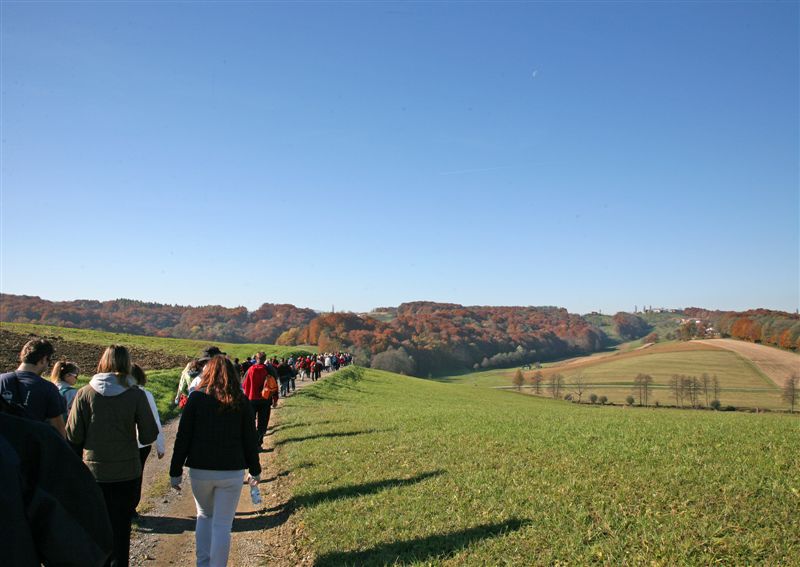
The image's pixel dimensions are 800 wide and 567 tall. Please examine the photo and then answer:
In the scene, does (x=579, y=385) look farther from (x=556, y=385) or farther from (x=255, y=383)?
(x=255, y=383)

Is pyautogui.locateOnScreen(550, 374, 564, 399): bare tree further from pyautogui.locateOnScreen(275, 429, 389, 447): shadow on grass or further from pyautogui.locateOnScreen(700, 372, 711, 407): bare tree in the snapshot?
pyautogui.locateOnScreen(275, 429, 389, 447): shadow on grass

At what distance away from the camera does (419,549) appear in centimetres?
625

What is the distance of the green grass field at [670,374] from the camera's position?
7238 cm

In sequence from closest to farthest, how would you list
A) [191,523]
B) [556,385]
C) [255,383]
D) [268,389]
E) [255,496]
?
[191,523], [255,496], [255,383], [268,389], [556,385]

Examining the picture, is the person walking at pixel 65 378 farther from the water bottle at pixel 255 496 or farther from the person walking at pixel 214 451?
the person walking at pixel 214 451

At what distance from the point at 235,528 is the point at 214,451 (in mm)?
2903

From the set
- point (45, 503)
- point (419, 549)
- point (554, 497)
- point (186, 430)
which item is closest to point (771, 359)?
point (554, 497)

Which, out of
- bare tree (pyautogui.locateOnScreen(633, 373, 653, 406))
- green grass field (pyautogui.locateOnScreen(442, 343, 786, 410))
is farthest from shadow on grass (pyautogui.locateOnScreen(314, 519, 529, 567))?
bare tree (pyautogui.locateOnScreen(633, 373, 653, 406))

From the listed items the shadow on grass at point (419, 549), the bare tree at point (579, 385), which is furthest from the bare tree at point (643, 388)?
the shadow on grass at point (419, 549)

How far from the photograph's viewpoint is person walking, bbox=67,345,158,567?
18.5 ft

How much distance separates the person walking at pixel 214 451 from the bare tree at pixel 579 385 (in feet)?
276

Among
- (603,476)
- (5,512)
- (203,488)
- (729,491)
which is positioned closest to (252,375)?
(203,488)

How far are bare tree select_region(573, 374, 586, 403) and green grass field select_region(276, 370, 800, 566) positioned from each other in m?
76.8

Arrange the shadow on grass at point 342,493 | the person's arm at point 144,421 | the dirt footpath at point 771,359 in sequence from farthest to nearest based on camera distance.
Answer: the dirt footpath at point 771,359 < the shadow on grass at point 342,493 < the person's arm at point 144,421
